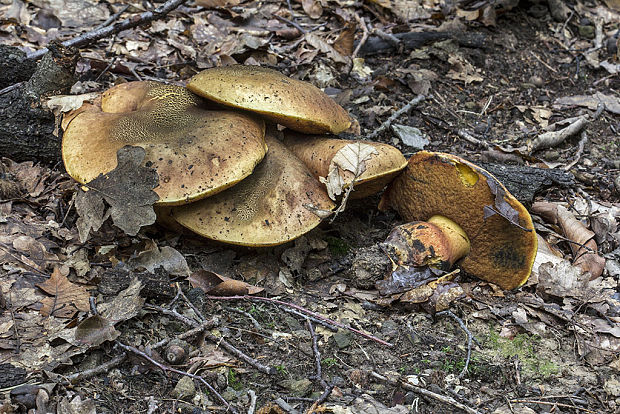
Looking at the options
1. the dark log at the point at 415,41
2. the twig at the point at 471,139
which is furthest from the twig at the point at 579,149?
the dark log at the point at 415,41

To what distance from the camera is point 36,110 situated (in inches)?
156

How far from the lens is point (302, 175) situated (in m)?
3.75

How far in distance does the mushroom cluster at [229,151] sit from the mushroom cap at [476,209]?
205 mm

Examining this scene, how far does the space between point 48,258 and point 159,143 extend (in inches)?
37.0

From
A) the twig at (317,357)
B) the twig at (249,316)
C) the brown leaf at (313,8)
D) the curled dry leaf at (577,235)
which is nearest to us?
the twig at (317,357)

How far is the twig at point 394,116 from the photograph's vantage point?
4982 millimetres

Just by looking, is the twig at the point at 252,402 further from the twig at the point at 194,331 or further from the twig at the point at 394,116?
the twig at the point at 394,116

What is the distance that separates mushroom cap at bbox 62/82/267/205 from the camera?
3279 millimetres

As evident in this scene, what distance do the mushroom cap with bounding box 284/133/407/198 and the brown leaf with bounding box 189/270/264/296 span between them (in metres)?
0.88

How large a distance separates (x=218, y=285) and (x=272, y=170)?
2.68 ft

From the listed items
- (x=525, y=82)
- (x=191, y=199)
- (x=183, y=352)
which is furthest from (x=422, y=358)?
(x=525, y=82)

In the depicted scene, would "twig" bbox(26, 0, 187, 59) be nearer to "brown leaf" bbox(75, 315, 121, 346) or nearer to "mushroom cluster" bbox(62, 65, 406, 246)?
"mushroom cluster" bbox(62, 65, 406, 246)

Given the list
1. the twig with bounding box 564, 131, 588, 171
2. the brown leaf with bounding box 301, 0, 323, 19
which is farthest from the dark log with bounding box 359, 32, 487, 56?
the twig with bounding box 564, 131, 588, 171

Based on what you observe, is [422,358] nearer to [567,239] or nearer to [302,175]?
[302,175]
